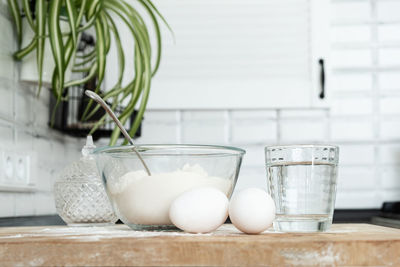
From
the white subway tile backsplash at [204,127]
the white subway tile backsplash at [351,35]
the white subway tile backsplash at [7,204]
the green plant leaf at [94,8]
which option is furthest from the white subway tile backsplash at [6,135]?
the white subway tile backsplash at [351,35]

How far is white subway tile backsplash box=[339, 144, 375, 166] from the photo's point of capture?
2383 mm

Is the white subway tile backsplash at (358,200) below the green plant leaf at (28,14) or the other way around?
below

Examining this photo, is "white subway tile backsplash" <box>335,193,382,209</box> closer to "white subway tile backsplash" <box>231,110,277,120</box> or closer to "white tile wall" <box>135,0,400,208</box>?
"white tile wall" <box>135,0,400,208</box>

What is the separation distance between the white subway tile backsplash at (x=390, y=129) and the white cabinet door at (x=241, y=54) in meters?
0.29

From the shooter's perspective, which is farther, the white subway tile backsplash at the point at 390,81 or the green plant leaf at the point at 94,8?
the white subway tile backsplash at the point at 390,81

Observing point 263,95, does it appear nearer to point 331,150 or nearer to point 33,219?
point 33,219

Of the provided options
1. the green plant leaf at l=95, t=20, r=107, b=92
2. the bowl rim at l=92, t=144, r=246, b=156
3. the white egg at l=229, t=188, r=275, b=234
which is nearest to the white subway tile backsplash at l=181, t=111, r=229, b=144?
the green plant leaf at l=95, t=20, r=107, b=92

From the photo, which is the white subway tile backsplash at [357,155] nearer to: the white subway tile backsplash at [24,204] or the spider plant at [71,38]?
the spider plant at [71,38]

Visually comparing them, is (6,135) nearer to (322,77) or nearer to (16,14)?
(16,14)

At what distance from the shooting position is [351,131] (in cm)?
240

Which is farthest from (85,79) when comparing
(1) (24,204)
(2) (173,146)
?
(2) (173,146)

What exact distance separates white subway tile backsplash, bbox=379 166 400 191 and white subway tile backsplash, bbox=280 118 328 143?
0.28m

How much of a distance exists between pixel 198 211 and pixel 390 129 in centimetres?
175

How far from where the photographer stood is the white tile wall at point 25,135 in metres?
1.45
